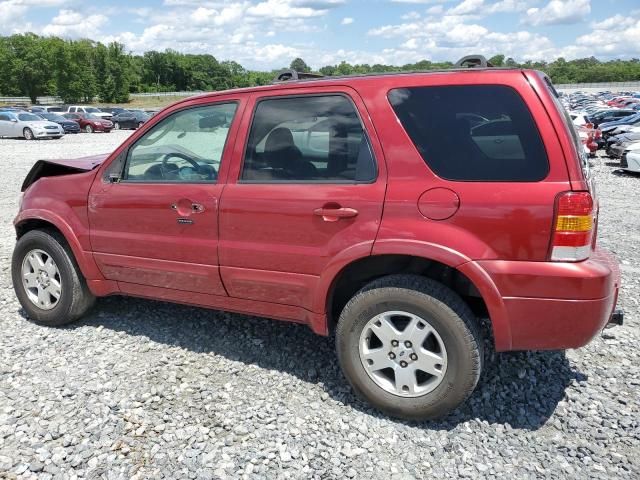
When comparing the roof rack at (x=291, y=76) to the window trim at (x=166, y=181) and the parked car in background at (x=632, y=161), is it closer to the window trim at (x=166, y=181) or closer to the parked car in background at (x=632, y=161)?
the window trim at (x=166, y=181)

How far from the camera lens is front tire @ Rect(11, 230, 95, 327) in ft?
13.9

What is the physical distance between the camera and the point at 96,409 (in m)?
3.25

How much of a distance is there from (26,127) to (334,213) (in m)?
29.1

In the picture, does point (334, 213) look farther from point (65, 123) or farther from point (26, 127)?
point (65, 123)

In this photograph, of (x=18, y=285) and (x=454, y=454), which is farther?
(x=18, y=285)

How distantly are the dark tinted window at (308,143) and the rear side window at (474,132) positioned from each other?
0.32m

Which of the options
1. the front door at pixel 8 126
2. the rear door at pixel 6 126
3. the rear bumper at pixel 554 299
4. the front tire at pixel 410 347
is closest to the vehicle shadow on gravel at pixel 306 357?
the front tire at pixel 410 347

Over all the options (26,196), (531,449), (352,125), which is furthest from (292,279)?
(26,196)

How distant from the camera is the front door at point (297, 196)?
3.07 meters

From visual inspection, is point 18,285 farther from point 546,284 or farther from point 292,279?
point 546,284

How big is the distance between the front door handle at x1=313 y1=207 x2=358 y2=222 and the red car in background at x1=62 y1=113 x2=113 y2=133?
3434 cm

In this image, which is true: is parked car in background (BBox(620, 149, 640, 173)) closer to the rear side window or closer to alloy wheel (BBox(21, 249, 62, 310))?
the rear side window

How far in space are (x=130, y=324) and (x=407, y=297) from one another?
8.37 feet

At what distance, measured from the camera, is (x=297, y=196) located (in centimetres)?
321
